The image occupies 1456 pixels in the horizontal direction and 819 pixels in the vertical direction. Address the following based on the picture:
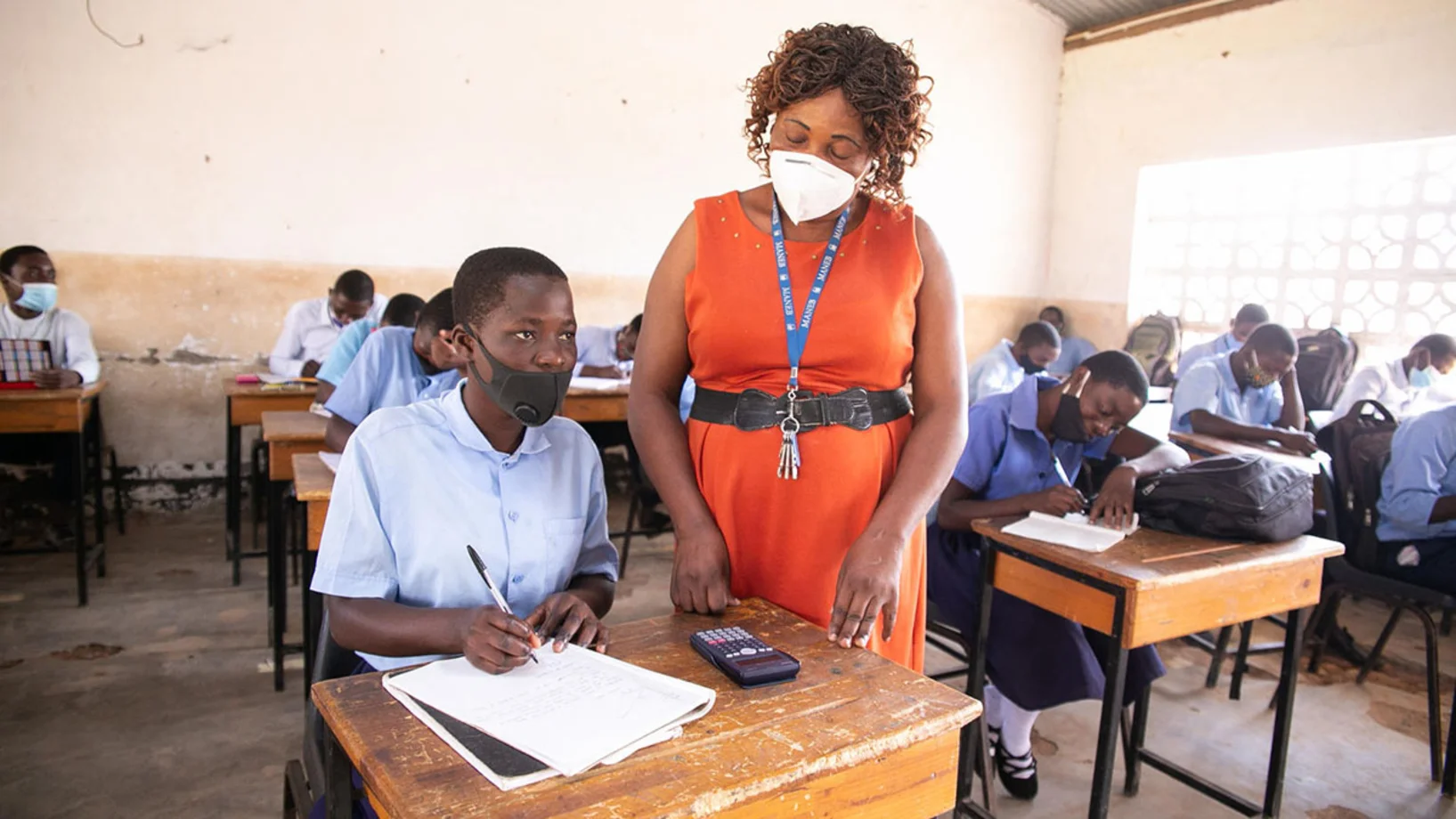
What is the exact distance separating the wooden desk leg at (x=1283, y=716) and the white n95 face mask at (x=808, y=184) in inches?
70.8

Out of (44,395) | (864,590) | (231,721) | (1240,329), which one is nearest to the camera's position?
(864,590)

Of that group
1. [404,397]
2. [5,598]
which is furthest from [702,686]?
[5,598]

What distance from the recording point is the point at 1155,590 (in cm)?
200

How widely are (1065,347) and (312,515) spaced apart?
7.02 metres

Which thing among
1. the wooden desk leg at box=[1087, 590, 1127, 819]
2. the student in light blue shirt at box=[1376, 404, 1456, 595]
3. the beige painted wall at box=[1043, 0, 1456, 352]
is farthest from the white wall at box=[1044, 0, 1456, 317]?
the wooden desk leg at box=[1087, 590, 1127, 819]

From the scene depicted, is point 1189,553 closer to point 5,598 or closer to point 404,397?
point 404,397

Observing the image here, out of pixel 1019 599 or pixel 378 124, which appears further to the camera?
pixel 378 124

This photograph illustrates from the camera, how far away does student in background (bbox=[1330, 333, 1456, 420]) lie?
16.7 ft

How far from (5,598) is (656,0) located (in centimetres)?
509

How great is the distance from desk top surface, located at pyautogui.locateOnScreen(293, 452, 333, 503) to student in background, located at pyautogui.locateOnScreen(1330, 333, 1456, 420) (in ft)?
16.3

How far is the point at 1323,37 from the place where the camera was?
6766 millimetres

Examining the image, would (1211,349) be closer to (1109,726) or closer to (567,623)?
(1109,726)

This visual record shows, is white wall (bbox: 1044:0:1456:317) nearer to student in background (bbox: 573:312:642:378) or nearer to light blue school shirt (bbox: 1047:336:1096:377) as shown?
light blue school shirt (bbox: 1047:336:1096:377)

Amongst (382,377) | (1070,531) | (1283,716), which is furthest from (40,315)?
(1283,716)
